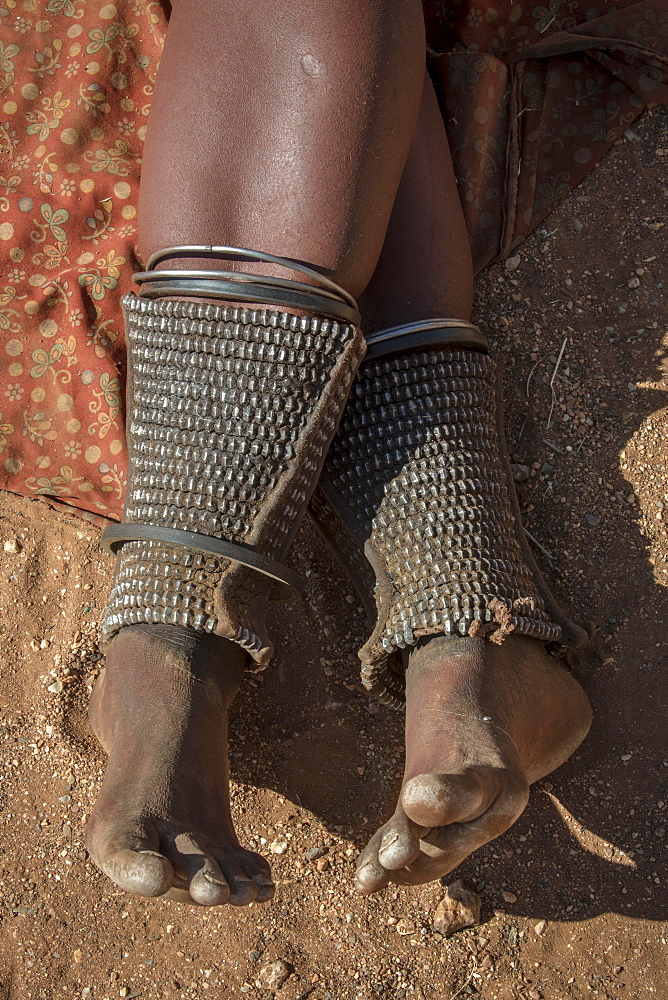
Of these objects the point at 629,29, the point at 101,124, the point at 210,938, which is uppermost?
the point at 629,29

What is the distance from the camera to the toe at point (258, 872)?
118 cm

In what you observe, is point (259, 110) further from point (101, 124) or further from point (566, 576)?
point (566, 576)

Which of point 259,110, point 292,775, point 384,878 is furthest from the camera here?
point 292,775

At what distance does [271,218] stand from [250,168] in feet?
0.31

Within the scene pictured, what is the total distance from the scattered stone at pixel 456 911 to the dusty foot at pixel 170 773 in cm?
56

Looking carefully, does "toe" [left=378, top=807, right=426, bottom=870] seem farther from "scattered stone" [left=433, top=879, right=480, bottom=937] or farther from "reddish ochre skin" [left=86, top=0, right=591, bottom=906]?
"scattered stone" [left=433, top=879, right=480, bottom=937]

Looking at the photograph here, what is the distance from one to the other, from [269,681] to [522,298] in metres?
1.10

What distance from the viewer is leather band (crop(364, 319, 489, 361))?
4.86 ft

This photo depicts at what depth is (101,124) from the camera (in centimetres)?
192

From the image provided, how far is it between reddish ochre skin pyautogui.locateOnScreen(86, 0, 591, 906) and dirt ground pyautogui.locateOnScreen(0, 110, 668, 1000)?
0.36 metres

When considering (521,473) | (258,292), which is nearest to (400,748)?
(521,473)

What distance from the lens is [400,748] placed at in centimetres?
172

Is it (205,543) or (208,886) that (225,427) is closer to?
(205,543)

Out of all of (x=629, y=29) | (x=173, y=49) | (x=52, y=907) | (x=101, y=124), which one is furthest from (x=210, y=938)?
(x=629, y=29)
